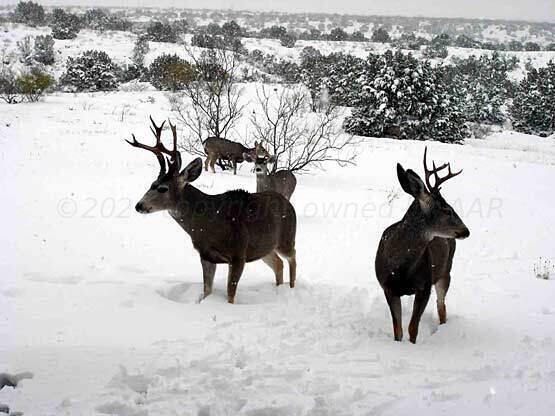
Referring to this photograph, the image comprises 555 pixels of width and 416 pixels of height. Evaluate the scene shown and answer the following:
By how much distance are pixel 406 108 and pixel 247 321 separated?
2863 cm

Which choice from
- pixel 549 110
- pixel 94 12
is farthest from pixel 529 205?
pixel 94 12

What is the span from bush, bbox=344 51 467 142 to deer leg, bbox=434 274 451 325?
2682 centimetres

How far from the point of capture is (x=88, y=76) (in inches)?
1542

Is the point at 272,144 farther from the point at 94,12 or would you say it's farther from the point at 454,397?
the point at 94,12

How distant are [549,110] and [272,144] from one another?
34079 mm

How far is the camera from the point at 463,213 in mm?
12492

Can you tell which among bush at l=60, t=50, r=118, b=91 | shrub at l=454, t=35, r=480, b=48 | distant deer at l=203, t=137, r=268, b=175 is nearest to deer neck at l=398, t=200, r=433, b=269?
distant deer at l=203, t=137, r=268, b=175

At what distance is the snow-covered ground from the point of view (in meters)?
3.55

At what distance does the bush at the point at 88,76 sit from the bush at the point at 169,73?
11.2 ft

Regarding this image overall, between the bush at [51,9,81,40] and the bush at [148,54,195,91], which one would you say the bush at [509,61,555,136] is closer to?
the bush at [148,54,195,91]

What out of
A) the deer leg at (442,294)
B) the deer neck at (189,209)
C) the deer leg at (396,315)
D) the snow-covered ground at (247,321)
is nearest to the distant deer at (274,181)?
the snow-covered ground at (247,321)

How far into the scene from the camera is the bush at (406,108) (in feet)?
103

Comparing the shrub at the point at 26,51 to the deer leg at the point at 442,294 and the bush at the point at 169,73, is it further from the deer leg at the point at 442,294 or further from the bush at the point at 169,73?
→ the deer leg at the point at 442,294

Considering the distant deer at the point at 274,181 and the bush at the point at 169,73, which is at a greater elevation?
the bush at the point at 169,73
